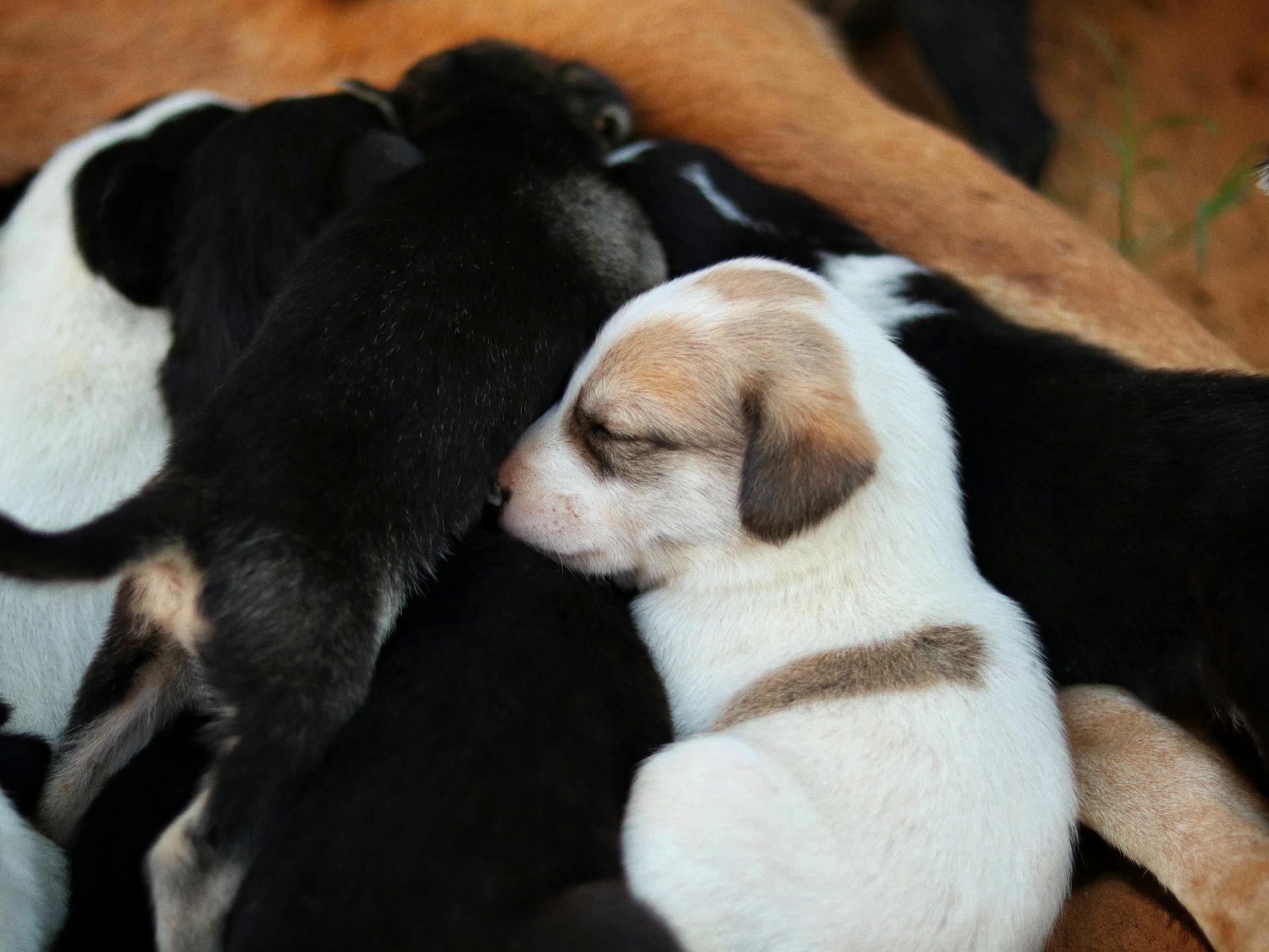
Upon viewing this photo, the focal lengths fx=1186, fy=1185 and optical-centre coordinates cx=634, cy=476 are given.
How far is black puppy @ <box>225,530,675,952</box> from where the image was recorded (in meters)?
1.28

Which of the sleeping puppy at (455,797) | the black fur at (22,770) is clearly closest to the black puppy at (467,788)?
the sleeping puppy at (455,797)

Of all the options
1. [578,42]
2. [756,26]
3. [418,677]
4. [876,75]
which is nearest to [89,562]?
[418,677]

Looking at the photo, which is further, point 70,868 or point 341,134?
point 341,134

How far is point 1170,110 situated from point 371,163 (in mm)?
2776

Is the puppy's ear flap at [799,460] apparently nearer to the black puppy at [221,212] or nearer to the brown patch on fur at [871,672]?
the brown patch on fur at [871,672]

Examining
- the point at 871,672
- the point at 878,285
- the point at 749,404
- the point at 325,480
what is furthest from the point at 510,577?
the point at 878,285

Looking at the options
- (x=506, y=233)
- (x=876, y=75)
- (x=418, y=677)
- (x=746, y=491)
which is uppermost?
(x=506, y=233)

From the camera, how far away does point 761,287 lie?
1769 millimetres

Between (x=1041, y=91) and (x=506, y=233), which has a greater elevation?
(x=506, y=233)

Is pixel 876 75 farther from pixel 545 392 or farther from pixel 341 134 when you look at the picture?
pixel 545 392

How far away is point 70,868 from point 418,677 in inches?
20.5

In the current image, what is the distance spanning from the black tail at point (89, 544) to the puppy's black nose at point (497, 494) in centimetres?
49

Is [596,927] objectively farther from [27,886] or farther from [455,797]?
[27,886]

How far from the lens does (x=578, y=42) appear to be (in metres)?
2.81
